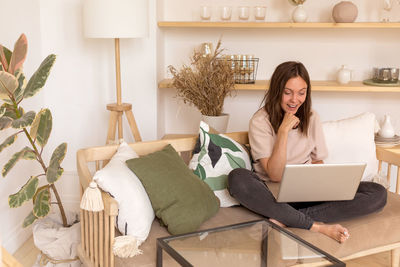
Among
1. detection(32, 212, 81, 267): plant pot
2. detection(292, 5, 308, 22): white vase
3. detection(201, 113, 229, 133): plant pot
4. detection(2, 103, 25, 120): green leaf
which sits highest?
detection(292, 5, 308, 22): white vase

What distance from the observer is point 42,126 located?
7.07ft

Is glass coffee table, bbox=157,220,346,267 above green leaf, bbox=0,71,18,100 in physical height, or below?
below

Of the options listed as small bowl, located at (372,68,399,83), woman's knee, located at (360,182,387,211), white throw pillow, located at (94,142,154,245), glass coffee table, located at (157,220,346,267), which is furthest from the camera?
small bowl, located at (372,68,399,83)

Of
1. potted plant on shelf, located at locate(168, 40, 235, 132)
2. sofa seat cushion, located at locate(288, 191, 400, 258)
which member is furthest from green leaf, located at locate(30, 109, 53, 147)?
sofa seat cushion, located at locate(288, 191, 400, 258)

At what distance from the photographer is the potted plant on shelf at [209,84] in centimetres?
283

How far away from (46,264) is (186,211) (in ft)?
2.96

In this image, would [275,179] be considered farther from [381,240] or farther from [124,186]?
[124,186]

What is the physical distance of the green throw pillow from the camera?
6.46 feet

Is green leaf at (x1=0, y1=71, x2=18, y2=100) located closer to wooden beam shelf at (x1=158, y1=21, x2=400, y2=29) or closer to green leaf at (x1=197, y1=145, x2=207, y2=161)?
green leaf at (x1=197, y1=145, x2=207, y2=161)

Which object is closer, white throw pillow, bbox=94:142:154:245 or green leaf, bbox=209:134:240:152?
white throw pillow, bbox=94:142:154:245

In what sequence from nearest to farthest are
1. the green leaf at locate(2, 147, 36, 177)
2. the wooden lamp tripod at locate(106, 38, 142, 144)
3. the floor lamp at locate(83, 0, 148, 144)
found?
the green leaf at locate(2, 147, 36, 177), the floor lamp at locate(83, 0, 148, 144), the wooden lamp tripod at locate(106, 38, 142, 144)

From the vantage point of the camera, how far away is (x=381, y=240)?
7.08 ft

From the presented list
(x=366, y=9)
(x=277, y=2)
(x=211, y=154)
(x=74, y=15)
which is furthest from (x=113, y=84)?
(x=366, y=9)

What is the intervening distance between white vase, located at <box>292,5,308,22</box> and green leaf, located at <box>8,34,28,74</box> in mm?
1777
